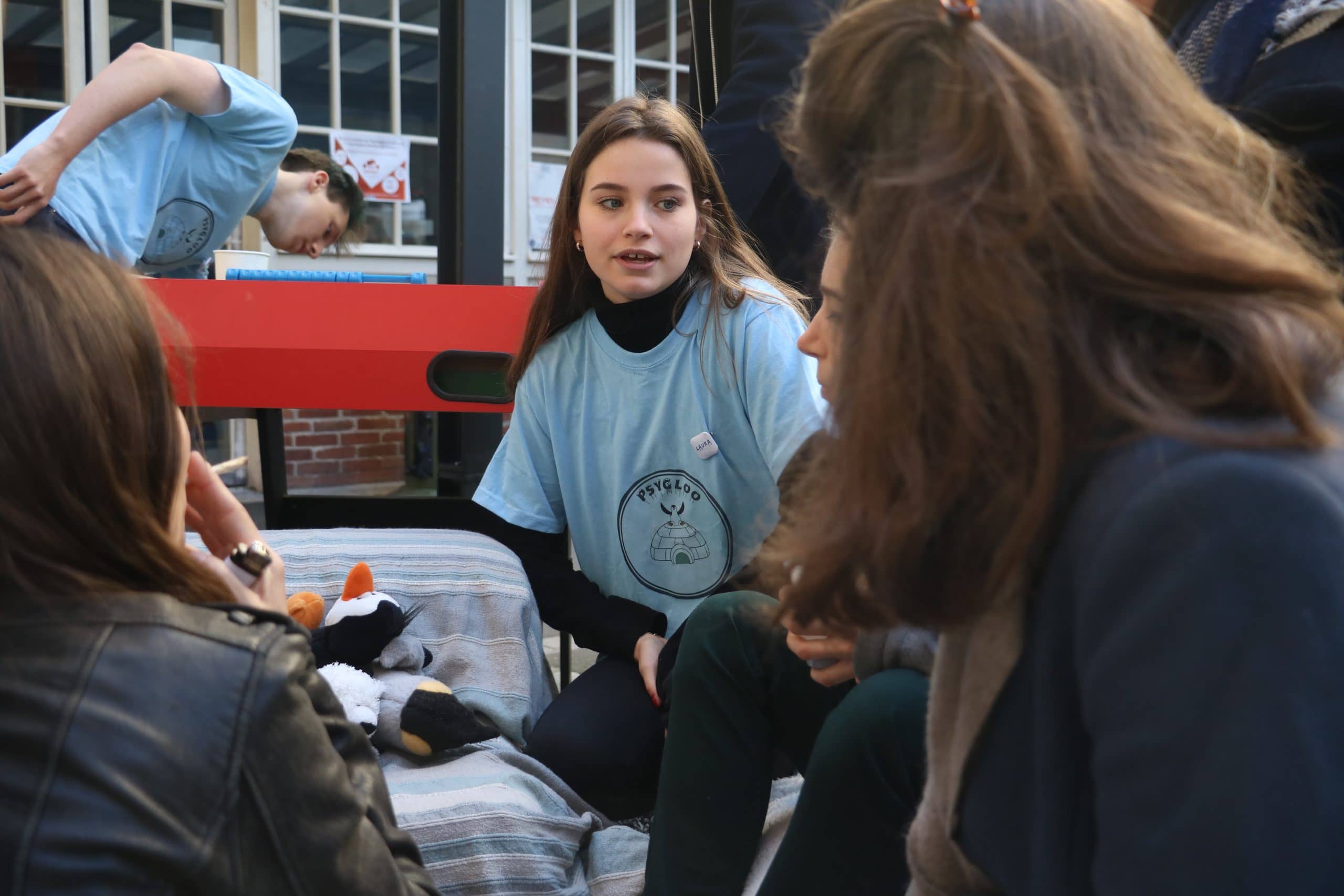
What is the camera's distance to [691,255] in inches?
72.3

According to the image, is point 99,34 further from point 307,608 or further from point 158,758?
point 158,758

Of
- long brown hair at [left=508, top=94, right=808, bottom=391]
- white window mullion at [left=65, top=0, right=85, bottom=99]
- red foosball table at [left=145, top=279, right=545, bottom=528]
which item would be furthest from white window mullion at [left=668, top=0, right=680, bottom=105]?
long brown hair at [left=508, top=94, right=808, bottom=391]

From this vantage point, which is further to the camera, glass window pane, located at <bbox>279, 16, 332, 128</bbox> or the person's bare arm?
glass window pane, located at <bbox>279, 16, 332, 128</bbox>

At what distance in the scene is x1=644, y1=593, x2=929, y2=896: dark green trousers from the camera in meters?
1.10

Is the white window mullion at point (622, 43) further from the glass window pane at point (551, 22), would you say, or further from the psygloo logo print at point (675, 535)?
the psygloo logo print at point (675, 535)

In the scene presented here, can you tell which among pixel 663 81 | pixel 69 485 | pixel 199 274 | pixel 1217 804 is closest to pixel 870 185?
pixel 1217 804

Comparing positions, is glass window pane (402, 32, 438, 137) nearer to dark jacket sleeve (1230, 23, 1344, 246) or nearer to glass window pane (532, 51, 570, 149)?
glass window pane (532, 51, 570, 149)

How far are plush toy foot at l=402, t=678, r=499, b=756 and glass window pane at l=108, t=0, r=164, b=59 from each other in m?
4.42

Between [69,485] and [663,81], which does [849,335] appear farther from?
[663,81]

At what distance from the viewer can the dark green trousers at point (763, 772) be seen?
1.10 metres

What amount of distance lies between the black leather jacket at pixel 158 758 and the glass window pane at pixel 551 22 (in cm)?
576

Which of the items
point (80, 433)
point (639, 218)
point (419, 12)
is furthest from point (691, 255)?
point (419, 12)

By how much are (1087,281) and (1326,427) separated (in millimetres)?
142

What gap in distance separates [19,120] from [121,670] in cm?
505
